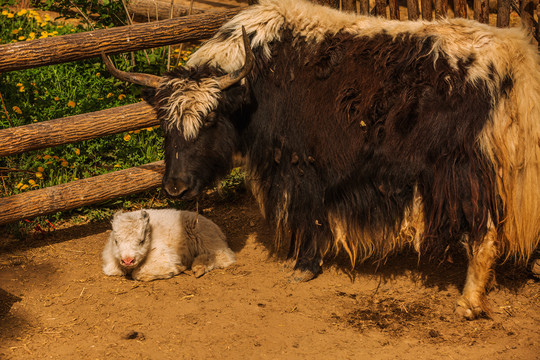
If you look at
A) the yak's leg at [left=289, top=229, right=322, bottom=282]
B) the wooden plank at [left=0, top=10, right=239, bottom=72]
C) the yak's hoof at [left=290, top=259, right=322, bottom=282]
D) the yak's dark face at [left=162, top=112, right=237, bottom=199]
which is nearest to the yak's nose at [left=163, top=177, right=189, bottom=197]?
the yak's dark face at [left=162, top=112, right=237, bottom=199]

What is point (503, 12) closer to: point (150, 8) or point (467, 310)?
point (467, 310)

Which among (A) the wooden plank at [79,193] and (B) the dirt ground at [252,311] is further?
(A) the wooden plank at [79,193]

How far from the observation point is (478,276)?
13.9ft

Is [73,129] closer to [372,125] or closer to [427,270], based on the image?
[372,125]

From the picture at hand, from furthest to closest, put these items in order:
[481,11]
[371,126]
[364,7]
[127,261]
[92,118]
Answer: [364,7] < [481,11] < [92,118] < [127,261] < [371,126]

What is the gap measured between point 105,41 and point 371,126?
2417 millimetres

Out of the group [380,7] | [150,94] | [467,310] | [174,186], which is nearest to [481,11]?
[380,7]

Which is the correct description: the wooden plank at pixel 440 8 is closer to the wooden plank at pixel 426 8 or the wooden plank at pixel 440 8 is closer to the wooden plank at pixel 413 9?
the wooden plank at pixel 426 8

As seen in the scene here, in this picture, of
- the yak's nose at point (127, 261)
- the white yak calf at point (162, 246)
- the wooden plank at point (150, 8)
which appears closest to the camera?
the yak's nose at point (127, 261)

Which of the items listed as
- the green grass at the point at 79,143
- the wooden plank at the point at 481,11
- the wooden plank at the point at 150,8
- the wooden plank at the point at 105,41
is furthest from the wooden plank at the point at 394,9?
the wooden plank at the point at 150,8

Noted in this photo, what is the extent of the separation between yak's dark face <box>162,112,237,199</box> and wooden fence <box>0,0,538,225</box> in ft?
3.81

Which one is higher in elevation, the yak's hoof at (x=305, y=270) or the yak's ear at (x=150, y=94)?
the yak's ear at (x=150, y=94)

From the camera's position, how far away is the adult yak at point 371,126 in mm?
3996

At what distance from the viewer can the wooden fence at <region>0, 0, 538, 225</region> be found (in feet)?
16.1
